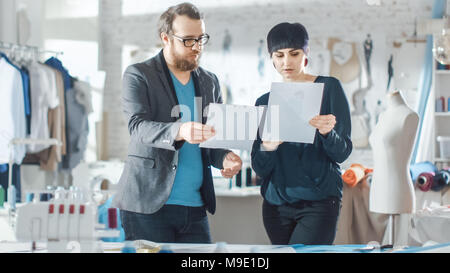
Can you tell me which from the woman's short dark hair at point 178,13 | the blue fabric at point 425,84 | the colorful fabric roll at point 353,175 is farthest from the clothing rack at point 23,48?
the blue fabric at point 425,84

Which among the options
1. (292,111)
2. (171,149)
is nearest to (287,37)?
(292,111)

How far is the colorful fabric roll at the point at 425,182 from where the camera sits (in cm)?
233

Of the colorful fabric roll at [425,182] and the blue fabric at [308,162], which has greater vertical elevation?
the blue fabric at [308,162]

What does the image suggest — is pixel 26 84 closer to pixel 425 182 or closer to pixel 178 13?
pixel 178 13

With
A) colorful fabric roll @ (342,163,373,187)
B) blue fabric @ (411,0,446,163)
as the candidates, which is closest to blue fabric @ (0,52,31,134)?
colorful fabric roll @ (342,163,373,187)

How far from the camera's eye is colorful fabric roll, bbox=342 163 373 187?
5.75ft

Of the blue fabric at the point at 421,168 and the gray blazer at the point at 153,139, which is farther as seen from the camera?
the blue fabric at the point at 421,168

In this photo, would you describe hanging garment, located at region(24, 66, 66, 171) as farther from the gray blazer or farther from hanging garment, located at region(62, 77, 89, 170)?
the gray blazer

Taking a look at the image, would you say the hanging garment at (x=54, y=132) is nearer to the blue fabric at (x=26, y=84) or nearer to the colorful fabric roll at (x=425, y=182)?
the blue fabric at (x=26, y=84)

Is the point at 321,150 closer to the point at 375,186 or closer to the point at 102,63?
the point at 375,186

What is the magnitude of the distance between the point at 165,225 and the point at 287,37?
0.68 m

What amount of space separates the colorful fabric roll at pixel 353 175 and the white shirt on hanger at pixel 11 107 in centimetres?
131

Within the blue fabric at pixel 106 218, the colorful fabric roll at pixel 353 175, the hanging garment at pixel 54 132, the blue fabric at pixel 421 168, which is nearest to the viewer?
the blue fabric at pixel 106 218

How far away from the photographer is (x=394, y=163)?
6.83 ft
